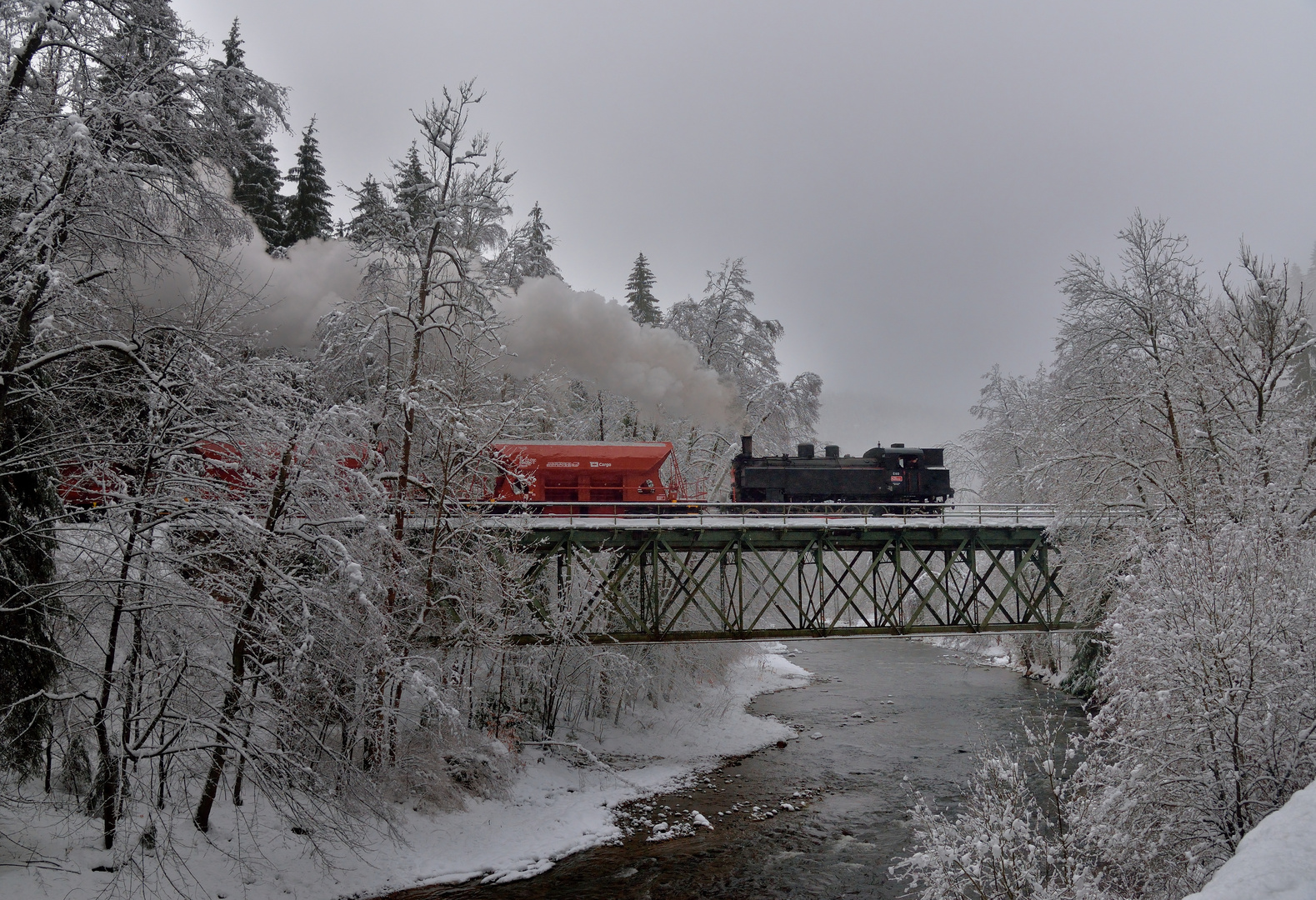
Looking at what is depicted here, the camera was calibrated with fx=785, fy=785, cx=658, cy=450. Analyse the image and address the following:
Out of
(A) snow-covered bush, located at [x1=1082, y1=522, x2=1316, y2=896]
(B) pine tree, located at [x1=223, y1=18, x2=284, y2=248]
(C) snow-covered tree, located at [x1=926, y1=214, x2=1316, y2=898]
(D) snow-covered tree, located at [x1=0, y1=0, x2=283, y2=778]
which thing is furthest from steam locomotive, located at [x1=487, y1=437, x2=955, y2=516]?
(B) pine tree, located at [x1=223, y1=18, x2=284, y2=248]

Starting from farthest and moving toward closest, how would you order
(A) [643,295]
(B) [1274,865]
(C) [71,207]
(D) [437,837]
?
(A) [643,295] < (D) [437,837] < (C) [71,207] < (B) [1274,865]

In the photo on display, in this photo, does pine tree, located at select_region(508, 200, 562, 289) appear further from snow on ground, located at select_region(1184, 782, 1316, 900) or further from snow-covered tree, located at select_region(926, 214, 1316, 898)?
snow on ground, located at select_region(1184, 782, 1316, 900)

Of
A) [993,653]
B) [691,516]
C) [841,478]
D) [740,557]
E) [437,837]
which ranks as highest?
[841,478]

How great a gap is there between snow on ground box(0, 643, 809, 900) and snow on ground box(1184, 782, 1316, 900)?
1077 centimetres

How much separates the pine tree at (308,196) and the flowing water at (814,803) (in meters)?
27.3

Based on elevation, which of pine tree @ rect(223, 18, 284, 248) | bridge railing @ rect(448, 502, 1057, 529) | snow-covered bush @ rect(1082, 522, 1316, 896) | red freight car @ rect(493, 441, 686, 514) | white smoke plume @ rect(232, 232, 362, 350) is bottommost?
snow-covered bush @ rect(1082, 522, 1316, 896)

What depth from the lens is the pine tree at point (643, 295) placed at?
4862cm

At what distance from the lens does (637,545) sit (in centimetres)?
2159

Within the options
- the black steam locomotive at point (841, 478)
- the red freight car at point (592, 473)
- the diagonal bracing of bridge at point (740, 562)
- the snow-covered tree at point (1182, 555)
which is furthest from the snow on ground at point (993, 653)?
the red freight car at point (592, 473)

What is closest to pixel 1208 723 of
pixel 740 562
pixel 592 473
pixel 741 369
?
pixel 740 562

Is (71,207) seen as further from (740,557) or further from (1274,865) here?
(740,557)

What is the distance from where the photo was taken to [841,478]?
28.0m

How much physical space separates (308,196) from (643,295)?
2079 centimetres

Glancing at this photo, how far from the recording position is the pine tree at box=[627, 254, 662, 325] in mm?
48625
